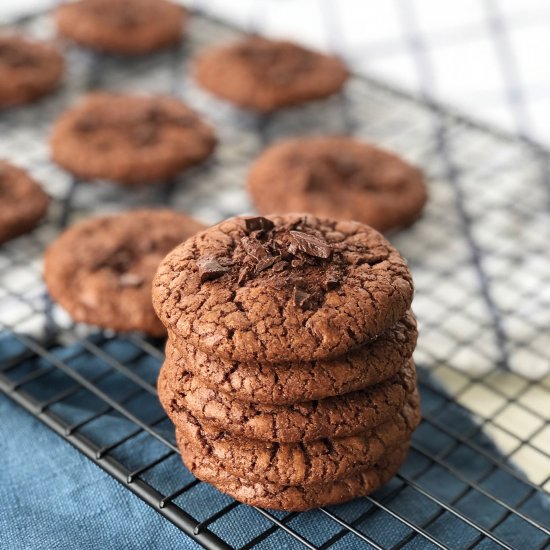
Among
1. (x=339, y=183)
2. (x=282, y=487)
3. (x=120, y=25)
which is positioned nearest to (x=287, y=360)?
(x=282, y=487)

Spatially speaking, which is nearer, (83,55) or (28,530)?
(28,530)

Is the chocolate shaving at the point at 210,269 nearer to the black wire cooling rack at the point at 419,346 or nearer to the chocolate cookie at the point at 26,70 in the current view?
the black wire cooling rack at the point at 419,346

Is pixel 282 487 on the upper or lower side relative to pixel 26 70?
lower

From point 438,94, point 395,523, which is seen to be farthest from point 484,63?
point 395,523

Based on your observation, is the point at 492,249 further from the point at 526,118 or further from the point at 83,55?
the point at 83,55

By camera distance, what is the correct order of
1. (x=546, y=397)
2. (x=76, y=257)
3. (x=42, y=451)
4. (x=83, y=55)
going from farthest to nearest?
1. (x=83, y=55)
2. (x=76, y=257)
3. (x=546, y=397)
4. (x=42, y=451)

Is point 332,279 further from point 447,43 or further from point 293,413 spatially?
point 447,43

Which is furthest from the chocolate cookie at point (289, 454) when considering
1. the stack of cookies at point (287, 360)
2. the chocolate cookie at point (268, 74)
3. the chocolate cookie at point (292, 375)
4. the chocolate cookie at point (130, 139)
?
the chocolate cookie at point (268, 74)

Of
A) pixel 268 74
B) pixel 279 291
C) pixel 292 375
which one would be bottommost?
pixel 268 74
